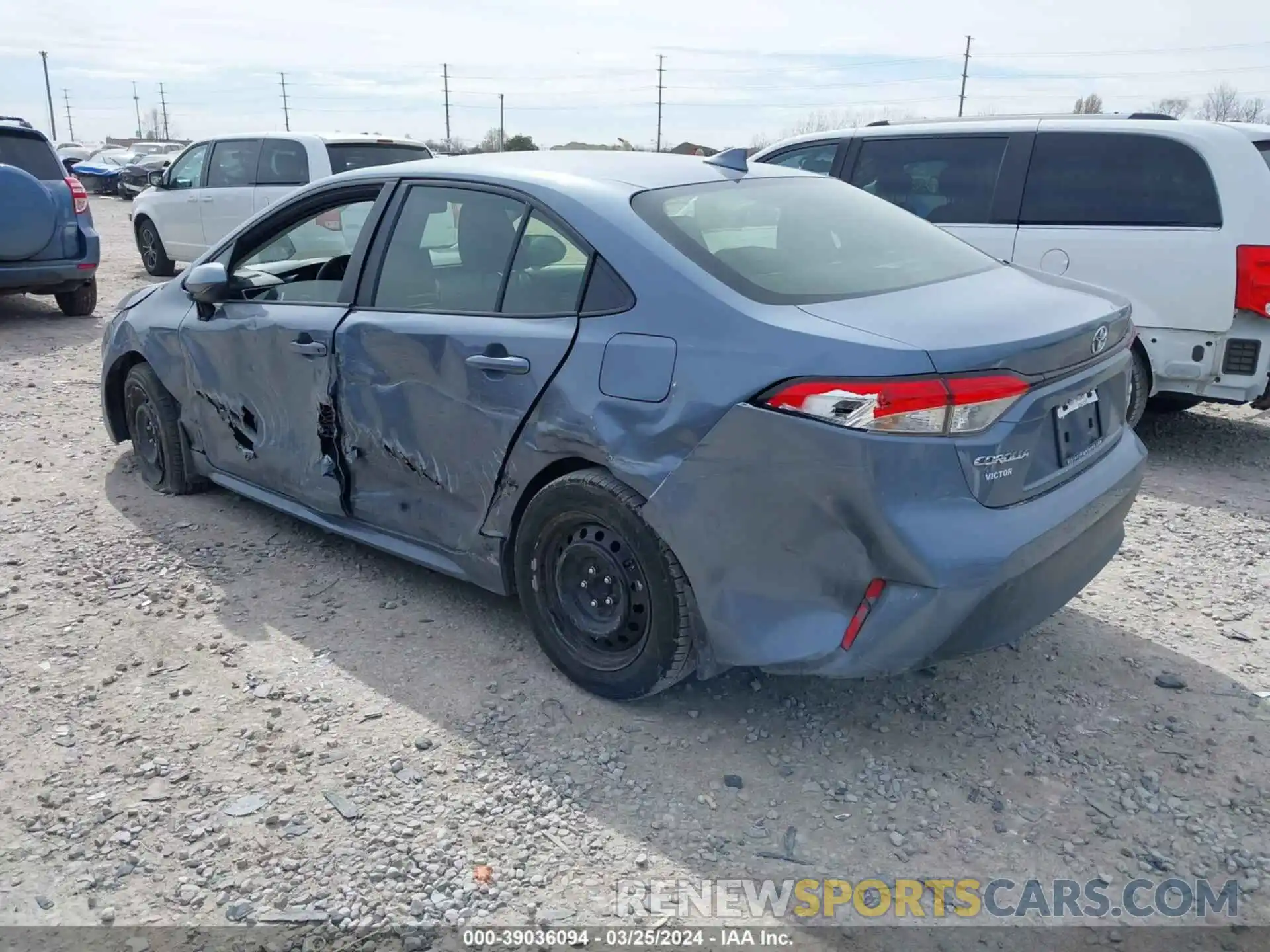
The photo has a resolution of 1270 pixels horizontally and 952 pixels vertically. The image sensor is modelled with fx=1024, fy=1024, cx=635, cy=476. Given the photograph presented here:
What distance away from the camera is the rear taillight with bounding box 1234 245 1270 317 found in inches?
207

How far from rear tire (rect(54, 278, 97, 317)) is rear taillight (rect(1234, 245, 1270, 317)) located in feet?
32.2

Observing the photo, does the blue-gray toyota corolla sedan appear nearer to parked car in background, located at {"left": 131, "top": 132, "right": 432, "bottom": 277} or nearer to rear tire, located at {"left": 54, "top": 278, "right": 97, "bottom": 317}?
parked car in background, located at {"left": 131, "top": 132, "right": 432, "bottom": 277}

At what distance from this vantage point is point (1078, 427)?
2975 millimetres

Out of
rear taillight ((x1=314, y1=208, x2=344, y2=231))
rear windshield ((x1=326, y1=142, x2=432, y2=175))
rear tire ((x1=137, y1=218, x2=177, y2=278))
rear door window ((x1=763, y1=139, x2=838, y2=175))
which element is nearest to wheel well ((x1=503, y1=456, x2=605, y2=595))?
rear taillight ((x1=314, y1=208, x2=344, y2=231))

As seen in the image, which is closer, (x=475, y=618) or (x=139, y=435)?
(x=475, y=618)

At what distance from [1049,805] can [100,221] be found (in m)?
24.2

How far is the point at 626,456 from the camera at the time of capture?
9.65ft

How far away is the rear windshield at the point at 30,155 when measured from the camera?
9211 mm

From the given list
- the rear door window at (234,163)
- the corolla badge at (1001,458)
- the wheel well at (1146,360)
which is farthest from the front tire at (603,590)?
the rear door window at (234,163)

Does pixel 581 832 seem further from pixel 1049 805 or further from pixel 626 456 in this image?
pixel 1049 805

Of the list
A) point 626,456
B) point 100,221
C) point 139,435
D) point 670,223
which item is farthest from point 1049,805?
point 100,221

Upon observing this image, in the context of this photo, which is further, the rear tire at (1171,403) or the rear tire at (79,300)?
the rear tire at (79,300)

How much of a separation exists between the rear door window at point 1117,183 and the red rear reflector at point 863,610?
13.3 feet

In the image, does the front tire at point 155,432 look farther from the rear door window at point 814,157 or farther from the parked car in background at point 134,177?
the parked car in background at point 134,177
